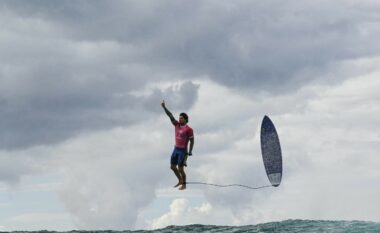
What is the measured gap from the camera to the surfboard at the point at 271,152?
118 ft

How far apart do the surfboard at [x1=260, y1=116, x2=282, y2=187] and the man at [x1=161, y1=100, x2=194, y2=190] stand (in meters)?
7.29

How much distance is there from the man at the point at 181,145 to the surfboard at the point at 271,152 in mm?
7285

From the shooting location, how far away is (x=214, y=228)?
30688 millimetres

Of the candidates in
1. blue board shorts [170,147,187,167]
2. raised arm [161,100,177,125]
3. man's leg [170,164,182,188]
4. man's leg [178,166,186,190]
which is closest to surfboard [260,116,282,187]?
man's leg [178,166,186,190]

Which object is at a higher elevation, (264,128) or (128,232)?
(264,128)

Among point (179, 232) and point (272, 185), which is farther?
point (272, 185)

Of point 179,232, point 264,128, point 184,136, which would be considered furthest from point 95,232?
point 264,128

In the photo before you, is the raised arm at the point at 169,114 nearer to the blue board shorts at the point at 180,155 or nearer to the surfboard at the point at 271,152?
the blue board shorts at the point at 180,155

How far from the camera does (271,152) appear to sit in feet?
118

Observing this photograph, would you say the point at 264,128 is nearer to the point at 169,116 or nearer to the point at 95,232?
the point at 169,116

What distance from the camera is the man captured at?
2955 centimetres

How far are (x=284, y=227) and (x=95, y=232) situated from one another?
9176 millimetres

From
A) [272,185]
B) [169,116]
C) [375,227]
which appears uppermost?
[169,116]

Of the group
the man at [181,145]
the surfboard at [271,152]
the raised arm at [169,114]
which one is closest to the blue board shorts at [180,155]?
the man at [181,145]
